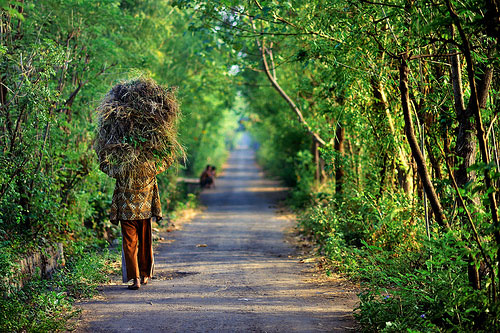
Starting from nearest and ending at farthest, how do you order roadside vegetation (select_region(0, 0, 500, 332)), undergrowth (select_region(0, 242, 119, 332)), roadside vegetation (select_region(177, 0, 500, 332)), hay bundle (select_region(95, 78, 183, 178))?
roadside vegetation (select_region(177, 0, 500, 332)) < roadside vegetation (select_region(0, 0, 500, 332)) < undergrowth (select_region(0, 242, 119, 332)) < hay bundle (select_region(95, 78, 183, 178))

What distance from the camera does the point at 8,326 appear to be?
498 centimetres

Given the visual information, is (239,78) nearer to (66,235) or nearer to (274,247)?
(274,247)

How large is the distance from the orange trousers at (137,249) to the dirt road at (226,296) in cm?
23

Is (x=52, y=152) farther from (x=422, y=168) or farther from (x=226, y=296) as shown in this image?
(x=422, y=168)

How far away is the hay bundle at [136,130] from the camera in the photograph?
7.09 meters

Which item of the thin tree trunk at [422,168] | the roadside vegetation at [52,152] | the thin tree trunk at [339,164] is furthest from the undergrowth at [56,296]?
the thin tree trunk at [339,164]

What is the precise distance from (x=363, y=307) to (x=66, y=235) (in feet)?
19.2

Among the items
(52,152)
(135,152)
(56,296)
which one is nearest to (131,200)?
(135,152)

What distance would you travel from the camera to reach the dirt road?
5488 mm

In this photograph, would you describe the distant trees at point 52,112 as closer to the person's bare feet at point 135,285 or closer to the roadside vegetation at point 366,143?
the roadside vegetation at point 366,143

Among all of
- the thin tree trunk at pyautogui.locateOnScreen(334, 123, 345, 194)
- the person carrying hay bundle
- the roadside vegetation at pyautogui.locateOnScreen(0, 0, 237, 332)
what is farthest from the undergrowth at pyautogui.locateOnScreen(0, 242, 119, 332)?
the thin tree trunk at pyautogui.locateOnScreen(334, 123, 345, 194)

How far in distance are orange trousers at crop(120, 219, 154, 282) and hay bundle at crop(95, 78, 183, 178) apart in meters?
0.65

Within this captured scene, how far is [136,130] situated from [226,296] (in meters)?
2.27

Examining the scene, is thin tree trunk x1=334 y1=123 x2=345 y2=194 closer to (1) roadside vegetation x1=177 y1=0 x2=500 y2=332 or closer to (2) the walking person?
(1) roadside vegetation x1=177 y1=0 x2=500 y2=332
